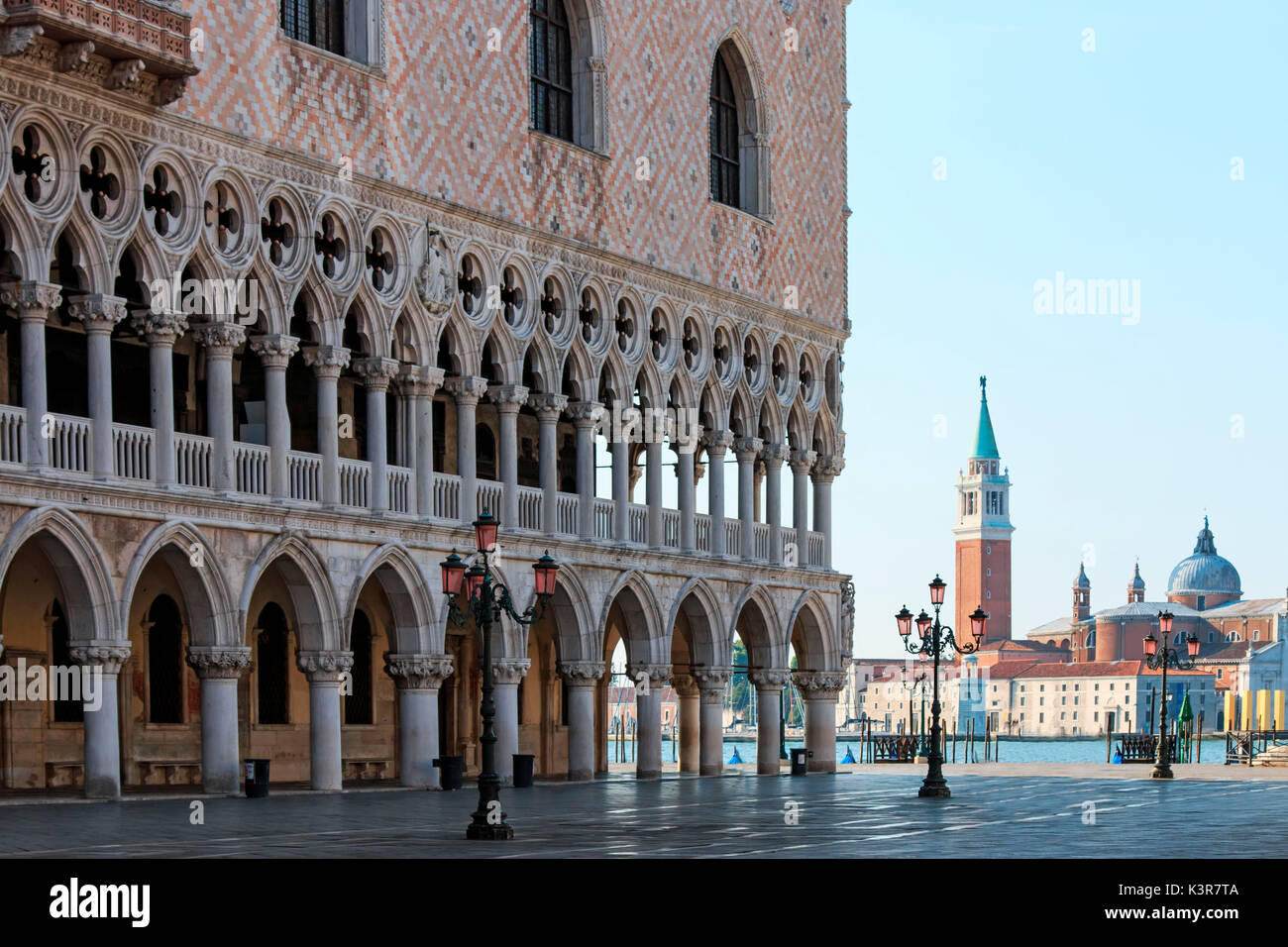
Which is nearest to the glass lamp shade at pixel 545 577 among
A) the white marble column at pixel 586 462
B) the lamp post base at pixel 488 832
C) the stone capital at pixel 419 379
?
the lamp post base at pixel 488 832

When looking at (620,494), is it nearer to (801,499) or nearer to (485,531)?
(801,499)

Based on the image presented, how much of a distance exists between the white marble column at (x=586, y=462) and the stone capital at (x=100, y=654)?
9.49 meters

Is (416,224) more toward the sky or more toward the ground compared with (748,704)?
more toward the sky

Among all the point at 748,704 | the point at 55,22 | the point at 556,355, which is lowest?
the point at 748,704

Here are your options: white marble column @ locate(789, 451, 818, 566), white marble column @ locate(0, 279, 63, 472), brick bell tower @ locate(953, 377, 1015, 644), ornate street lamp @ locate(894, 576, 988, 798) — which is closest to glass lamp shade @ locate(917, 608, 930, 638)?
ornate street lamp @ locate(894, 576, 988, 798)

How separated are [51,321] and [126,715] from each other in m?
5.09

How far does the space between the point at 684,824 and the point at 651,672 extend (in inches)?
481

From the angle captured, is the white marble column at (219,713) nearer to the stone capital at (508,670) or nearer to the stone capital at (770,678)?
the stone capital at (508,670)

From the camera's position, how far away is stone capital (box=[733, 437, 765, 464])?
36.5 meters

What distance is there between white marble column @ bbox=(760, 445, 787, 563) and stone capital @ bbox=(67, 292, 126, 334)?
49.2 feet

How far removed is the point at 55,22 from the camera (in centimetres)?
2300

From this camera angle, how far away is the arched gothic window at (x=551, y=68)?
32.5m

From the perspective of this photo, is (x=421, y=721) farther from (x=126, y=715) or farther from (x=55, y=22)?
(x=55, y=22)
